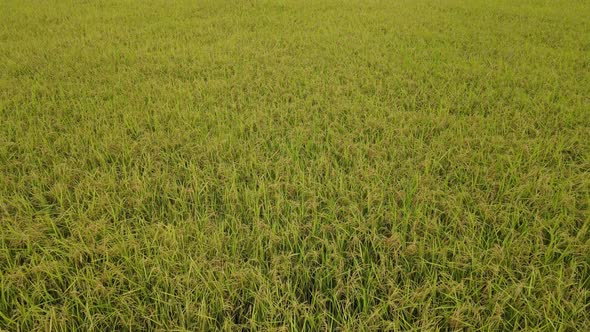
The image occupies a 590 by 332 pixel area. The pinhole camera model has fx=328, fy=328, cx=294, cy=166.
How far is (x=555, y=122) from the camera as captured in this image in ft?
7.83

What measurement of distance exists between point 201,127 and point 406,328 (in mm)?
1793

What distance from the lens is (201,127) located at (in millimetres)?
2316

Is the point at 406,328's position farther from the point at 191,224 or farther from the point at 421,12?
the point at 421,12

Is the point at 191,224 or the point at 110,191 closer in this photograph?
the point at 191,224

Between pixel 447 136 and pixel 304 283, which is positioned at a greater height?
pixel 447 136

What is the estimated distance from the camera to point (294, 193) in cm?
173

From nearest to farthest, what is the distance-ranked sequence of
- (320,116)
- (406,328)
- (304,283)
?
(406,328)
(304,283)
(320,116)


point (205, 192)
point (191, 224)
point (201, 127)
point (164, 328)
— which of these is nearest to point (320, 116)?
point (201, 127)

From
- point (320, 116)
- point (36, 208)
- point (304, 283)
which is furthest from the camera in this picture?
point (320, 116)

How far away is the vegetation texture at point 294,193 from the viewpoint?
1.14 meters

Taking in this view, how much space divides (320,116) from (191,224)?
4.81 ft

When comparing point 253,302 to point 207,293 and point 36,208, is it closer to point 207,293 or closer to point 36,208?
point 207,293

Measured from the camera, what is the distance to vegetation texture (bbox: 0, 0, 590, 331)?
3.75ft

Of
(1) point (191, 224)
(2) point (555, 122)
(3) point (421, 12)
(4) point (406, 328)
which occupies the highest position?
(3) point (421, 12)
